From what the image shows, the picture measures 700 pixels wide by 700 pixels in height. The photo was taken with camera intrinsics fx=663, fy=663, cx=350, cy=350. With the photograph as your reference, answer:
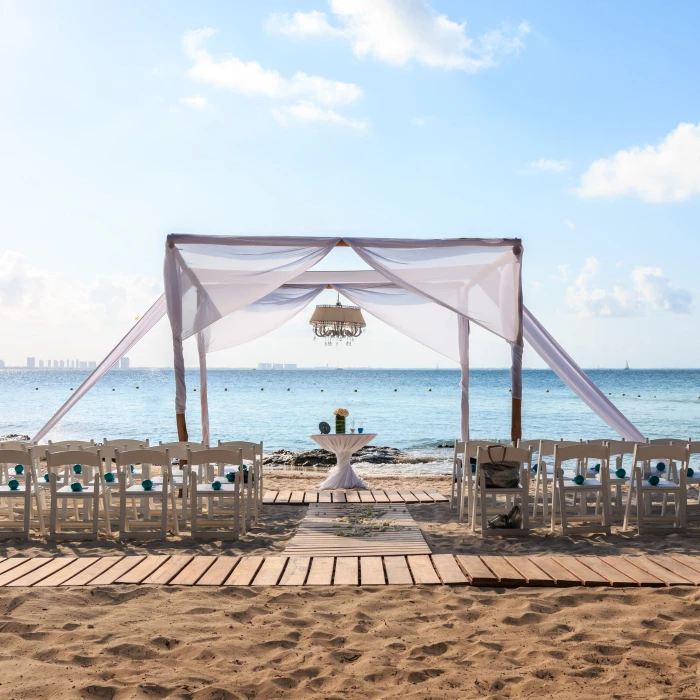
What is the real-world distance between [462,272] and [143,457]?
399 cm

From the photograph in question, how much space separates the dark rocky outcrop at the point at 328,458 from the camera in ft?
48.4

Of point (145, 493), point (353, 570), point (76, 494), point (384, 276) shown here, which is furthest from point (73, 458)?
point (384, 276)

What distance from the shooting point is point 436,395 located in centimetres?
4228

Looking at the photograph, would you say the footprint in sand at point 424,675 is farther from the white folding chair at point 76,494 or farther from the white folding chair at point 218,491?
the white folding chair at point 76,494

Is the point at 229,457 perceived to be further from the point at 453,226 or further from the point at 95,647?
the point at 453,226

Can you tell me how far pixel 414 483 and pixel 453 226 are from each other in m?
10.9

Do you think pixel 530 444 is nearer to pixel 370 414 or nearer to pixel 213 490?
pixel 213 490

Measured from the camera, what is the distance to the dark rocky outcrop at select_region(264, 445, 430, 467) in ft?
48.4

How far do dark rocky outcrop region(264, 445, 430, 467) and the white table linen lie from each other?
600 cm

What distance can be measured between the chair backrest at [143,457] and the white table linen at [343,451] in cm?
303

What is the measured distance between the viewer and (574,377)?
7480 mm

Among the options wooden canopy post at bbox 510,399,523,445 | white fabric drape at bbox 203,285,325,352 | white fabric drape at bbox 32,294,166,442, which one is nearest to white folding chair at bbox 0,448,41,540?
white fabric drape at bbox 32,294,166,442

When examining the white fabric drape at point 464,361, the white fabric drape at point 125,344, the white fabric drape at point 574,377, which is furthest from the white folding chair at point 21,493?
the white fabric drape at point 464,361

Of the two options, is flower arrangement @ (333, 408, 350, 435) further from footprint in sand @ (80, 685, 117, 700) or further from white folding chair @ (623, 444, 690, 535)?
footprint in sand @ (80, 685, 117, 700)
